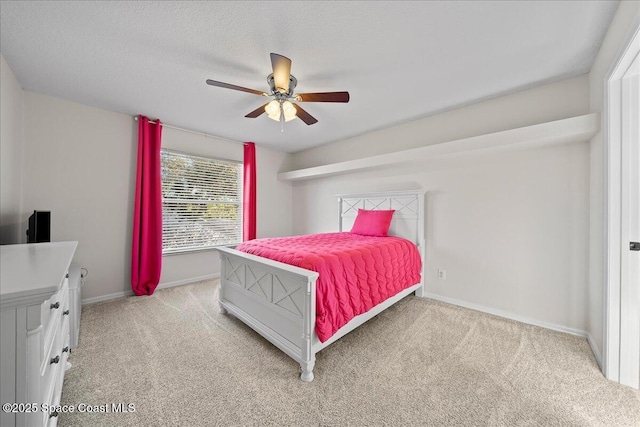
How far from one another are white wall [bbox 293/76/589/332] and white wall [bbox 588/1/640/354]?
0.12 metres

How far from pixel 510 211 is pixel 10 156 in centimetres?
498

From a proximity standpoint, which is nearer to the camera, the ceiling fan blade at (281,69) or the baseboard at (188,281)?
the ceiling fan blade at (281,69)

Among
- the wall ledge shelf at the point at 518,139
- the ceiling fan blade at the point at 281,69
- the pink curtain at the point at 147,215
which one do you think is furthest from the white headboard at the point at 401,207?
the pink curtain at the point at 147,215

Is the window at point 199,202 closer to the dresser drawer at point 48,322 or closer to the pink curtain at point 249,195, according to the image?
the pink curtain at point 249,195

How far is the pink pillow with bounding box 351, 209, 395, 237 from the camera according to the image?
10.8ft

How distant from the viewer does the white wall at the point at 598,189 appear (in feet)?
5.32

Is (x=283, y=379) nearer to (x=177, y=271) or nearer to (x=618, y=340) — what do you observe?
(x=618, y=340)

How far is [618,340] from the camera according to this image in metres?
1.60

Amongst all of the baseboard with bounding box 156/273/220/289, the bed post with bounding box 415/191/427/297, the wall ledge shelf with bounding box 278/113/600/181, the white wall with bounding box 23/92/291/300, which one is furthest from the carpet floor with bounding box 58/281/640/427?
the wall ledge shelf with bounding box 278/113/600/181

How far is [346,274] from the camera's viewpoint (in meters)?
1.97

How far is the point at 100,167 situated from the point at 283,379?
130 inches

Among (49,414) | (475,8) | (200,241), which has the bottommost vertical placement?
(49,414)

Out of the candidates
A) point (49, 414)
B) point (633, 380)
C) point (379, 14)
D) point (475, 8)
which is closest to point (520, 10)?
point (475, 8)

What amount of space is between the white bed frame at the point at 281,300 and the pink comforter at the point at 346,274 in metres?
0.09
